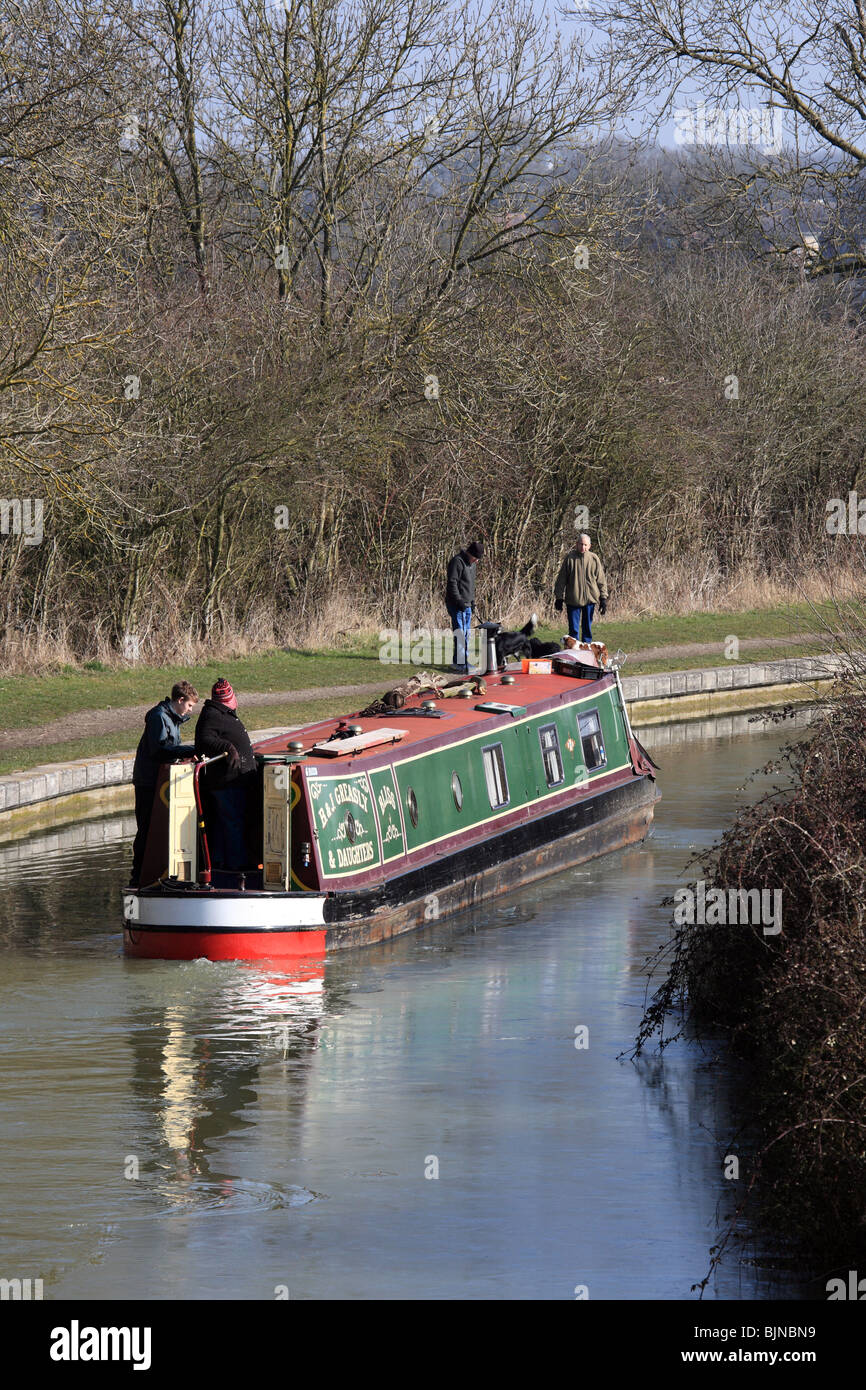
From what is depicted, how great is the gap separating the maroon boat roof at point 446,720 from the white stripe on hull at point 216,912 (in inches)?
38.7

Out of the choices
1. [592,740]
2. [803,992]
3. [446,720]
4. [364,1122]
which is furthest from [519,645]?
[803,992]

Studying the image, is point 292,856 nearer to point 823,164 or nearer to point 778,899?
point 778,899

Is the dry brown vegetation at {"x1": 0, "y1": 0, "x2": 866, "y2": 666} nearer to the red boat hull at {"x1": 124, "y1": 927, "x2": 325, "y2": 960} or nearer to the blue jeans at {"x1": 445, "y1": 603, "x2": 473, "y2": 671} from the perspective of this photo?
the blue jeans at {"x1": 445, "y1": 603, "x2": 473, "y2": 671}

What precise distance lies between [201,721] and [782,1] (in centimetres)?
1877

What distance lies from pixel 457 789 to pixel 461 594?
9963 mm

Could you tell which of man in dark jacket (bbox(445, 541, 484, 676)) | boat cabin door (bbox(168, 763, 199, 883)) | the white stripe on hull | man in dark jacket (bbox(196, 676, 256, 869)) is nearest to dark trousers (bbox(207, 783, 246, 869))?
man in dark jacket (bbox(196, 676, 256, 869))

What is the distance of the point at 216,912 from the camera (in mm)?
11555

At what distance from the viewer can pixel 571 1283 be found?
23.1 ft

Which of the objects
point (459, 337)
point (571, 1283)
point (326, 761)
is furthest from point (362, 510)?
point (571, 1283)

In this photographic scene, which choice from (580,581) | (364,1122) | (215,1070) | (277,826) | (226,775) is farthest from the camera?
(580,581)

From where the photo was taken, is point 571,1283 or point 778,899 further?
point 778,899

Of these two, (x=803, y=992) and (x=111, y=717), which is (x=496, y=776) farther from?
(x=803, y=992)

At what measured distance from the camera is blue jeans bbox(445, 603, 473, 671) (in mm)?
23531

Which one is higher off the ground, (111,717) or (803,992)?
(111,717)
